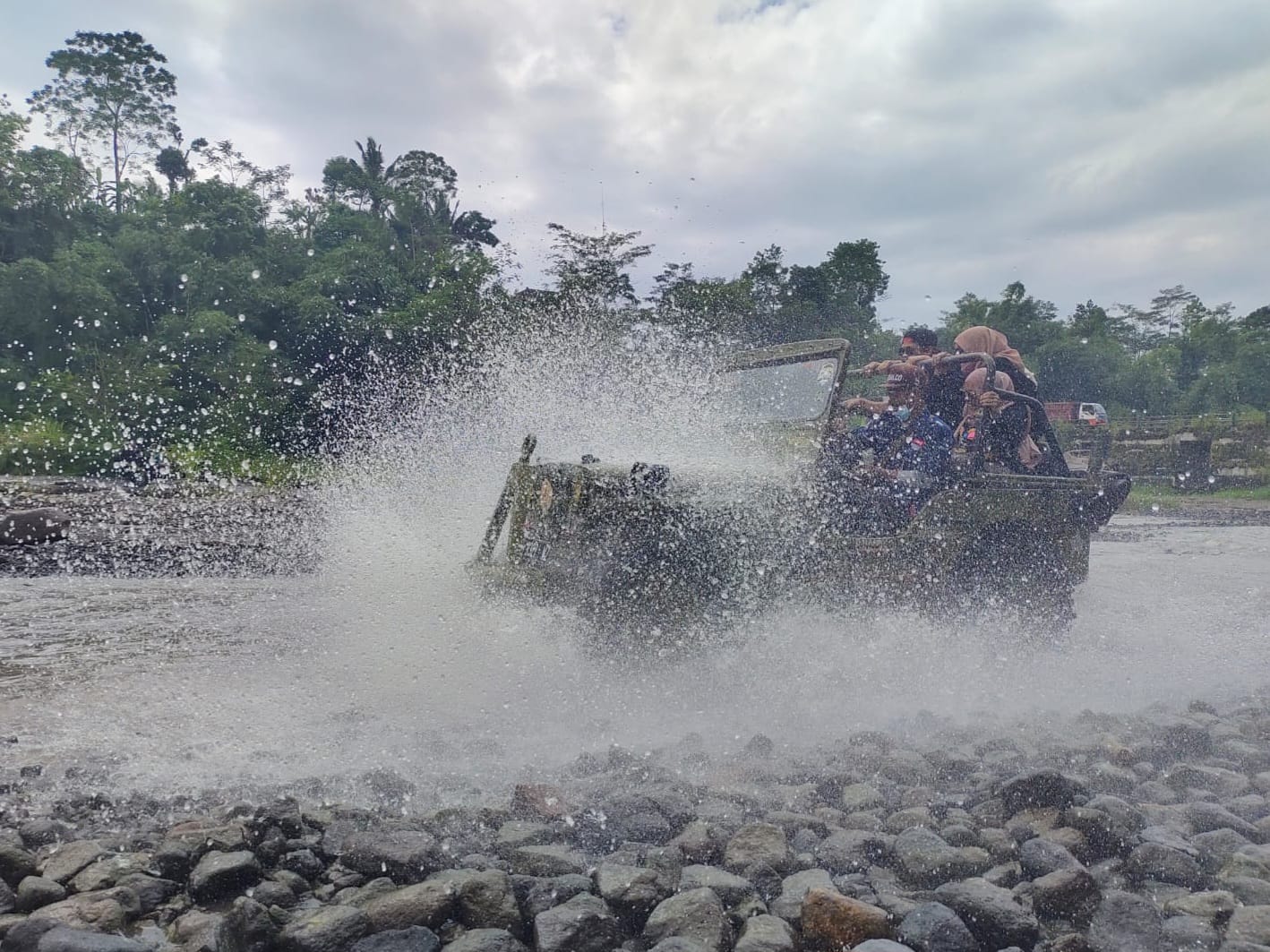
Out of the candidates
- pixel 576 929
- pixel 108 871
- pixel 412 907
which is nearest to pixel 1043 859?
pixel 576 929

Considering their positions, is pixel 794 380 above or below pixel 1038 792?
above

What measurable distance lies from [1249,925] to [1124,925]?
11.5 inches

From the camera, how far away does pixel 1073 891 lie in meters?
2.59

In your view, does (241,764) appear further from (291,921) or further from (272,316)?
(272,316)

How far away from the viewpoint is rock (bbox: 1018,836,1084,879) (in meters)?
2.75

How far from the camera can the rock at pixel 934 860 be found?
275 cm

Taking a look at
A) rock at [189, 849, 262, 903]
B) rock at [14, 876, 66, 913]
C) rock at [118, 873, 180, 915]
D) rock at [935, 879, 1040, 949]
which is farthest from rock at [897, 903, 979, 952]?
rock at [14, 876, 66, 913]

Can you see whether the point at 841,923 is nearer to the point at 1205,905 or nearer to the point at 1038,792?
the point at 1205,905

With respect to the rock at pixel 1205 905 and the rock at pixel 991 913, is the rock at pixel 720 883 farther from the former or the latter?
the rock at pixel 1205 905

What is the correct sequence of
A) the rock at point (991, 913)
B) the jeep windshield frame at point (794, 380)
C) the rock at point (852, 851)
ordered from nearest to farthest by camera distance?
1. the rock at point (991, 913)
2. the rock at point (852, 851)
3. the jeep windshield frame at point (794, 380)

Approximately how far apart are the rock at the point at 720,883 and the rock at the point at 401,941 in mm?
708

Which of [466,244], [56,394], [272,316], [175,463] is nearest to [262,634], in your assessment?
[175,463]

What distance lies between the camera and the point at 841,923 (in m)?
2.35

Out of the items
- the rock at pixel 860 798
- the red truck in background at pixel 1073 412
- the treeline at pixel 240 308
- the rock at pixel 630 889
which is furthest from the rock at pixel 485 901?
the red truck in background at pixel 1073 412
